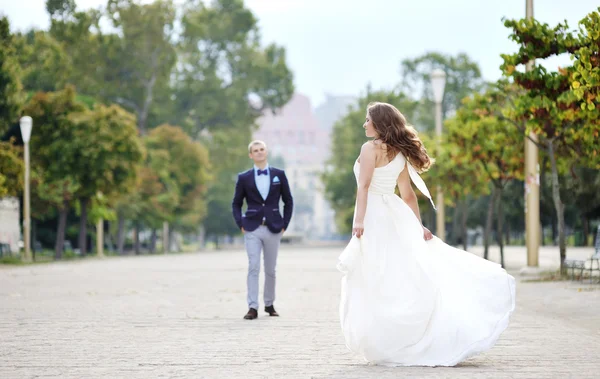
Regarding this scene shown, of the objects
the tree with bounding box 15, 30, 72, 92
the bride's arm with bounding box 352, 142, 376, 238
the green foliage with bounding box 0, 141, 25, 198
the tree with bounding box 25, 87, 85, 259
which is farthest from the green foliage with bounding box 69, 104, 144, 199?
the bride's arm with bounding box 352, 142, 376, 238

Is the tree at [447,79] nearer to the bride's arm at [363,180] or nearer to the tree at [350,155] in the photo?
the tree at [350,155]

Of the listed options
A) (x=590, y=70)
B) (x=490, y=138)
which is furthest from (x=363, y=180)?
(x=490, y=138)

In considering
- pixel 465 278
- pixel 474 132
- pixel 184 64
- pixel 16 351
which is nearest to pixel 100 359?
pixel 16 351

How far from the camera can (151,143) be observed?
64.8 m

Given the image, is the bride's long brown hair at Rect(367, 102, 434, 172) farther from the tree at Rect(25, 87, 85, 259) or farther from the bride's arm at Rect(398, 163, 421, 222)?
the tree at Rect(25, 87, 85, 259)

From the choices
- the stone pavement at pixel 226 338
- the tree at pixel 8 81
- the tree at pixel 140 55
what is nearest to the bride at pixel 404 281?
the stone pavement at pixel 226 338

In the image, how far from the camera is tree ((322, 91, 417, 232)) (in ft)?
252

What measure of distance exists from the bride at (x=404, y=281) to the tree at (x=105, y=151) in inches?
1517

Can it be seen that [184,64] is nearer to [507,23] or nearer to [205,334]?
[507,23]

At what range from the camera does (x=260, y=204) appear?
13438mm

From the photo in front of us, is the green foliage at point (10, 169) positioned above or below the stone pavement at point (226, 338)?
above

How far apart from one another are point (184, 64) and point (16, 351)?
66131 millimetres

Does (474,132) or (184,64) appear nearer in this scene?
(474,132)

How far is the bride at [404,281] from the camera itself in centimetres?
843
